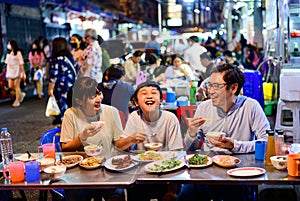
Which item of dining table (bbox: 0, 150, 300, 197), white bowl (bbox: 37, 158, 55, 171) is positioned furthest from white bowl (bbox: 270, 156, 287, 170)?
white bowl (bbox: 37, 158, 55, 171)

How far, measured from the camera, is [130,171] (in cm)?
308

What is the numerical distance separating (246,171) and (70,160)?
1.33m

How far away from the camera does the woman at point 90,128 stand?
3473mm

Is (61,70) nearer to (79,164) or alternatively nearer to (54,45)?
(54,45)

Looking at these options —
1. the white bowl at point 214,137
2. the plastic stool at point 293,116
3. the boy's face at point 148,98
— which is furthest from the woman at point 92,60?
the white bowl at point 214,137

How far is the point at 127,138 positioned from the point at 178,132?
428 mm

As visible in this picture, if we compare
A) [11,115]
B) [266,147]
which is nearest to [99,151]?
[266,147]

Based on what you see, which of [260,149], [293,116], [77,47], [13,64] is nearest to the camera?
[260,149]

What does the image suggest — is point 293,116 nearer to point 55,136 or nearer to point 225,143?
point 225,143

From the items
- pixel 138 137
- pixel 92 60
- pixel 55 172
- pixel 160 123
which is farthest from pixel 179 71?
pixel 55 172

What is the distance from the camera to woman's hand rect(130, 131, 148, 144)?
3465mm

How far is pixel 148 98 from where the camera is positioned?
11.3ft

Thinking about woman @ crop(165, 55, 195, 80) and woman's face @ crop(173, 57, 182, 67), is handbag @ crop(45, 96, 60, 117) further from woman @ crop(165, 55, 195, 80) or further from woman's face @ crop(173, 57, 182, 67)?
woman's face @ crop(173, 57, 182, 67)

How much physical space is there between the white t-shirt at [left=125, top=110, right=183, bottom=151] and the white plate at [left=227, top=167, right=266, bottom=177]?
74 centimetres
